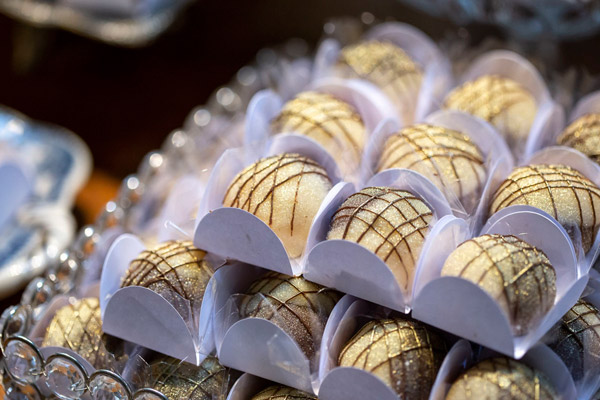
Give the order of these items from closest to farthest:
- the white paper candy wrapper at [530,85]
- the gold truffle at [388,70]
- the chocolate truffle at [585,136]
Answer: the chocolate truffle at [585,136] → the white paper candy wrapper at [530,85] → the gold truffle at [388,70]

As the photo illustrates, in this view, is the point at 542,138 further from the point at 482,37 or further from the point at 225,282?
the point at 225,282

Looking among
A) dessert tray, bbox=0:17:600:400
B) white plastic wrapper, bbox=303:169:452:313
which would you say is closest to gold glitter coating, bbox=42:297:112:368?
dessert tray, bbox=0:17:600:400

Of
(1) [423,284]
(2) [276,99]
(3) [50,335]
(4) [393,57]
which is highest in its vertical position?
(4) [393,57]

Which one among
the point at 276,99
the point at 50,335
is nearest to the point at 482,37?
the point at 276,99

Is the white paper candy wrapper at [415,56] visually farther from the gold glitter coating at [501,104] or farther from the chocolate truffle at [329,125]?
the chocolate truffle at [329,125]

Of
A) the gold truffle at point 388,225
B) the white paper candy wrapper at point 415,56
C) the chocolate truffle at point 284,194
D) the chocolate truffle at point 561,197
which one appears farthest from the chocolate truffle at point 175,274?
the white paper candy wrapper at point 415,56

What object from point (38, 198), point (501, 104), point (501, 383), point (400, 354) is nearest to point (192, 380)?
point (400, 354)
